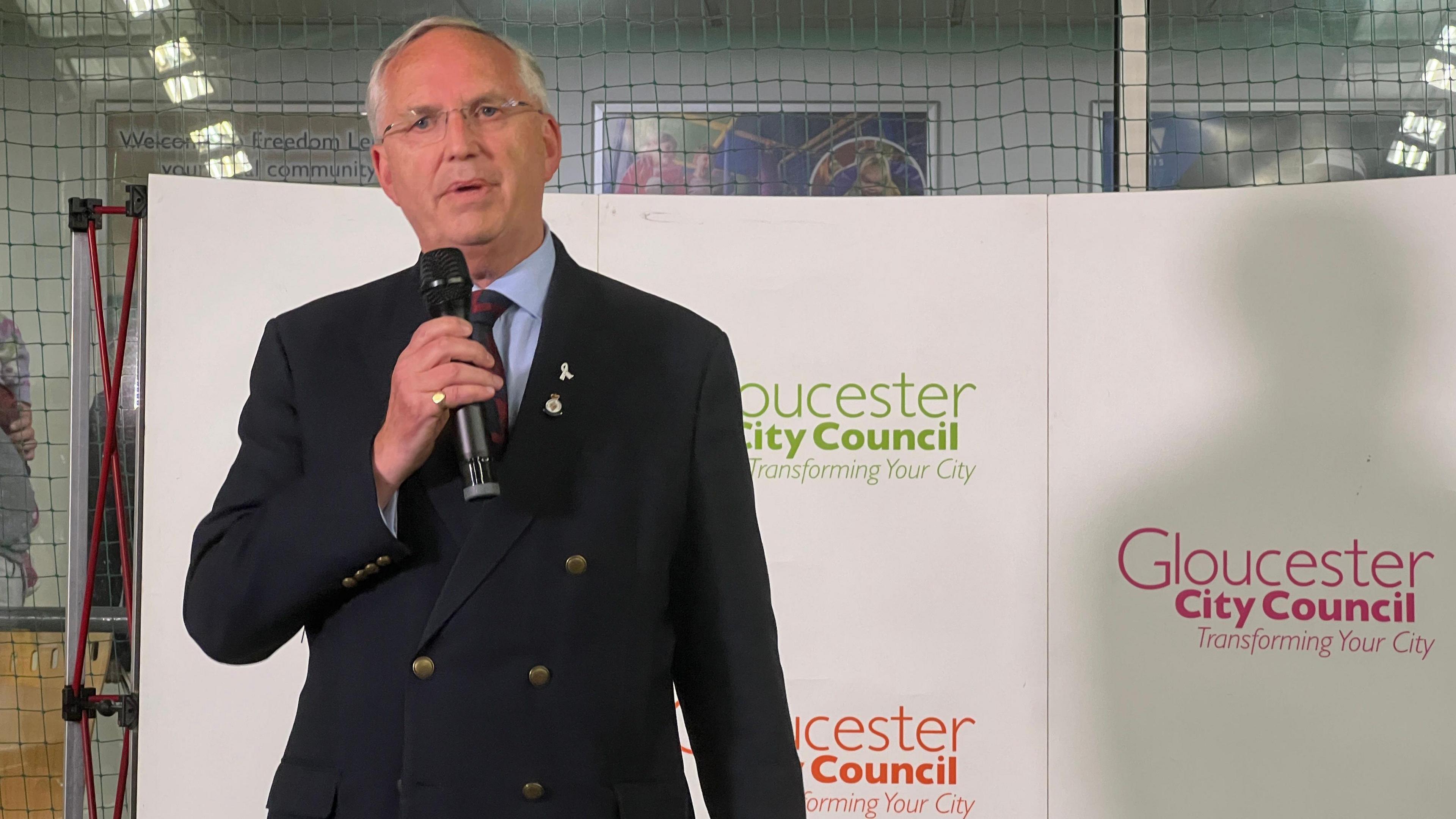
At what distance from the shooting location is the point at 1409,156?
4082 mm

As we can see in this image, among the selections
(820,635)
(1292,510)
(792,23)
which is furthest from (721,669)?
(792,23)

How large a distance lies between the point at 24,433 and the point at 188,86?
1.46 m

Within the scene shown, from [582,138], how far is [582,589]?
2589 mm

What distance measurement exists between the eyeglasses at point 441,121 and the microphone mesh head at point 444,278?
0.33 meters

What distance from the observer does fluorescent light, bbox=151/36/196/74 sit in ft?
13.8

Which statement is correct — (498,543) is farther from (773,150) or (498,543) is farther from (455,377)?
(773,150)

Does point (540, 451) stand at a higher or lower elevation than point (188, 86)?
lower

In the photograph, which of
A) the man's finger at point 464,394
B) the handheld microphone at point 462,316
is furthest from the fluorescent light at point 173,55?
the man's finger at point 464,394

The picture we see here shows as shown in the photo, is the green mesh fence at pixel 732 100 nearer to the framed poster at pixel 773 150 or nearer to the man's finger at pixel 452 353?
the framed poster at pixel 773 150

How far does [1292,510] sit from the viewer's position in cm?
232

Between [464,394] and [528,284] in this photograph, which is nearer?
[464,394]

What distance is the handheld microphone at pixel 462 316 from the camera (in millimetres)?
1360

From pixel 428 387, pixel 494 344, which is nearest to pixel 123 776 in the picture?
pixel 494 344

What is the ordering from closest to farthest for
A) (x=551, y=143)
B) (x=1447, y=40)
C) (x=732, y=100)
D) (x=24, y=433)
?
(x=551, y=143)
(x=24, y=433)
(x=1447, y=40)
(x=732, y=100)
